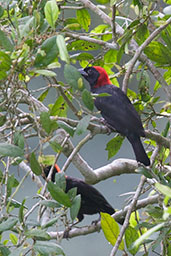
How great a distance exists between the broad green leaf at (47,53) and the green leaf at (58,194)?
373 mm

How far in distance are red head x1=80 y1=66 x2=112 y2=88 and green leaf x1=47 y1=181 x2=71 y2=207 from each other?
1.76 m

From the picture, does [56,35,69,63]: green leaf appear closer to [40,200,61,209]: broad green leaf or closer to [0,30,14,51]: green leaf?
[0,30,14,51]: green leaf

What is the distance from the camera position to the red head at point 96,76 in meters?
3.39

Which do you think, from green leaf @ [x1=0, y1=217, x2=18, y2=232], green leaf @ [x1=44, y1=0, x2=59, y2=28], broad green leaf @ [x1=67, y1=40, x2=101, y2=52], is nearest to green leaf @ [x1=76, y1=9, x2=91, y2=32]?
broad green leaf @ [x1=67, y1=40, x2=101, y2=52]

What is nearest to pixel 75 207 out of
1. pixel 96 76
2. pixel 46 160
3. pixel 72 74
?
pixel 46 160

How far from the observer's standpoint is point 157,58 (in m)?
2.26

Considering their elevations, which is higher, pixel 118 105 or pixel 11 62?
pixel 11 62

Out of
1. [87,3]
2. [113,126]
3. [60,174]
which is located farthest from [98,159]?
[60,174]

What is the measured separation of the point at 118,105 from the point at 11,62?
1468mm

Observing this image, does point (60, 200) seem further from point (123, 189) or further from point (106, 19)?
point (123, 189)

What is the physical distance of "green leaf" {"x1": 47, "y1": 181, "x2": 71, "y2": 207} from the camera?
5.40ft

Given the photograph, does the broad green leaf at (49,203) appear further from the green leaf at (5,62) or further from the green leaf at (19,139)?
the green leaf at (5,62)

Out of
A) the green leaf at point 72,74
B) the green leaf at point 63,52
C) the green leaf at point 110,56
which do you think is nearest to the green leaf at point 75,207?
the green leaf at point 72,74

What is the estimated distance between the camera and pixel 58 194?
167 cm
